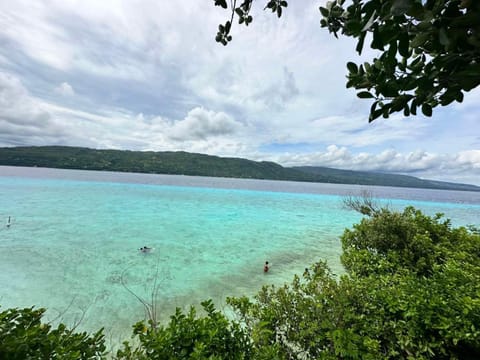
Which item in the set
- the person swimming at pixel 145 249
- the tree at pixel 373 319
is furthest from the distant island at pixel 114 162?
the tree at pixel 373 319

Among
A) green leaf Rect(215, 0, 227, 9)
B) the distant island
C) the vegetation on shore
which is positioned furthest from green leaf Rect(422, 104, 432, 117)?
the distant island

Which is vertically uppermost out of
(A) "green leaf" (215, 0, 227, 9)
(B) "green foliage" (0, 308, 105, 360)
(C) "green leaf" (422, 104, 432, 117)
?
(A) "green leaf" (215, 0, 227, 9)

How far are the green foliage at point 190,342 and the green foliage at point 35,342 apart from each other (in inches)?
15.5

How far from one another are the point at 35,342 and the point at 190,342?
1490 millimetres

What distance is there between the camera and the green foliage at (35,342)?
1.53 metres

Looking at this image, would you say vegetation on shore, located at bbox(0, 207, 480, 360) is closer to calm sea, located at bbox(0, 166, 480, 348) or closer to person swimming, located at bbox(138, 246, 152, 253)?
calm sea, located at bbox(0, 166, 480, 348)

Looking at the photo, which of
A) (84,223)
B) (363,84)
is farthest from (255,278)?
(84,223)

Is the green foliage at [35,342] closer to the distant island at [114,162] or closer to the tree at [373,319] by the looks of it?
the tree at [373,319]

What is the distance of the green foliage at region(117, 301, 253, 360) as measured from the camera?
7.13ft

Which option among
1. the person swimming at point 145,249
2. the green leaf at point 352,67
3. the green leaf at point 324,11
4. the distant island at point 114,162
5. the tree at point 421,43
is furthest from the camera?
the distant island at point 114,162

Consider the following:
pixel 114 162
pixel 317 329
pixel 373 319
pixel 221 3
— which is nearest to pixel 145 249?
pixel 317 329

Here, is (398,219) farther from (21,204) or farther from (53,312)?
(21,204)

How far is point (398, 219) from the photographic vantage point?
709 centimetres

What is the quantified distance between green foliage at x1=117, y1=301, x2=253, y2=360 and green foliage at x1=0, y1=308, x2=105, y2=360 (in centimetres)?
39
